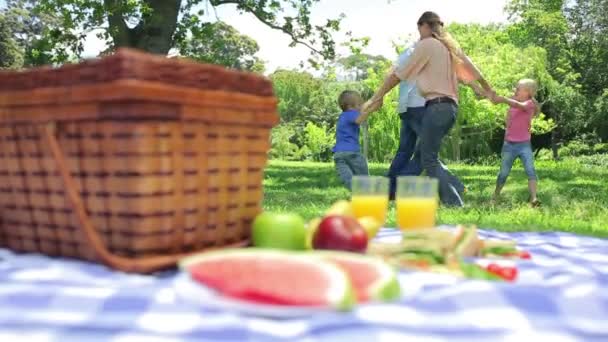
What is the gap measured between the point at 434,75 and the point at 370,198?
3262 millimetres

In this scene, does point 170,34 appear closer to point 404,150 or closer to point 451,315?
point 404,150

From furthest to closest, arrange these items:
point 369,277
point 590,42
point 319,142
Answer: point 590,42 → point 319,142 → point 369,277

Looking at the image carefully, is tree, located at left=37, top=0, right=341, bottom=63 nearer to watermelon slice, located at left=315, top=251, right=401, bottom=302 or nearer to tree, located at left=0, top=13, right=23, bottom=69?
watermelon slice, located at left=315, top=251, right=401, bottom=302

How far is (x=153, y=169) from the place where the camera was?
1.71 m

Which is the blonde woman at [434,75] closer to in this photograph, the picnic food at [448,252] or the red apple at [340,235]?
the picnic food at [448,252]

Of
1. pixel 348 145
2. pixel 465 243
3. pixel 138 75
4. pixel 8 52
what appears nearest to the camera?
pixel 138 75

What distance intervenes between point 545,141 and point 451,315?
2680cm

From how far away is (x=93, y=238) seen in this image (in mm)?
1734

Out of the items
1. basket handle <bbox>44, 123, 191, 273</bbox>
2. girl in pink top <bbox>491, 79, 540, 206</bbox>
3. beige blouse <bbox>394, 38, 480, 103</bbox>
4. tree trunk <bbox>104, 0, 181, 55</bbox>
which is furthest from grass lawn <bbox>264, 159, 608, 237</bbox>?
basket handle <bbox>44, 123, 191, 273</bbox>

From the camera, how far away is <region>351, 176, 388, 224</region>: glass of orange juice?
7.97 feet

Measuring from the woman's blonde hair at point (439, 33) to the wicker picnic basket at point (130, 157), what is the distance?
3747 mm

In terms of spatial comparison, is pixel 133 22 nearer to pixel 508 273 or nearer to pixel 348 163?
pixel 348 163

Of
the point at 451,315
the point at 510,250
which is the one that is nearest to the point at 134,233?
the point at 451,315

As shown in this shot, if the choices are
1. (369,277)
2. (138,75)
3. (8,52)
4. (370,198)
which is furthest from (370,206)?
(8,52)
